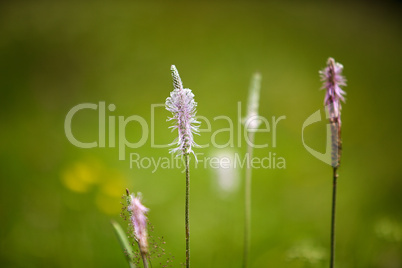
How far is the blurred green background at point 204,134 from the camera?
312 centimetres

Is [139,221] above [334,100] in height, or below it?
below

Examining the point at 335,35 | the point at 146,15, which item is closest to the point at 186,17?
the point at 146,15

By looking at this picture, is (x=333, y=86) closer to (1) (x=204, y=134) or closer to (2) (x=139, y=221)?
(2) (x=139, y=221)

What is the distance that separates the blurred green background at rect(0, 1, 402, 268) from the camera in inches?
123

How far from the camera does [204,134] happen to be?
17.3 ft

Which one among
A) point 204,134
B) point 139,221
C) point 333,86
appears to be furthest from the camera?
point 204,134

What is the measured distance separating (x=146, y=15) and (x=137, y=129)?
353 centimetres

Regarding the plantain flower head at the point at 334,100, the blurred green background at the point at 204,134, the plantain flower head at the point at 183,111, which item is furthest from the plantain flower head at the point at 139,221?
the blurred green background at the point at 204,134

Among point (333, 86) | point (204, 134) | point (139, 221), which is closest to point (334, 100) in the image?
point (333, 86)

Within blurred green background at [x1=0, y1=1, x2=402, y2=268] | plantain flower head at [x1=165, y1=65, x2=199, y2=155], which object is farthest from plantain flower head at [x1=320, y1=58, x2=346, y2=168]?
blurred green background at [x1=0, y1=1, x2=402, y2=268]

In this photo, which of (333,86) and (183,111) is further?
(333,86)

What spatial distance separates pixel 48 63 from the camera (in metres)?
6.50

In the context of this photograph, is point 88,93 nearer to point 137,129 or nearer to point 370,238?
point 137,129

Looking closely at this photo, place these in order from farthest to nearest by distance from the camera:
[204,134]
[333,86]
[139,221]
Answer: [204,134] < [333,86] < [139,221]
